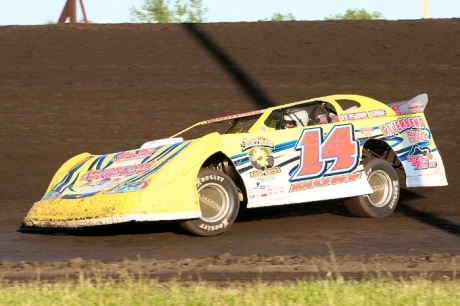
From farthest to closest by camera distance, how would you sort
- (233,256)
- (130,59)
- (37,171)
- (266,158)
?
(130,59), (37,171), (266,158), (233,256)

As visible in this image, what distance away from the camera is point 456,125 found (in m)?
16.3

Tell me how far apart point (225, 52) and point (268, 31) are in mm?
1886

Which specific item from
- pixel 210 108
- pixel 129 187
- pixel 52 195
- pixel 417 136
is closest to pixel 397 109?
pixel 417 136

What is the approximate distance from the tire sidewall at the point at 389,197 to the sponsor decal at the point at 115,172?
2.95 meters

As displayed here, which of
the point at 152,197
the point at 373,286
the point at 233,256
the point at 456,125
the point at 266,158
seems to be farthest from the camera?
the point at 456,125

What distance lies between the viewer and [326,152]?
10.0m

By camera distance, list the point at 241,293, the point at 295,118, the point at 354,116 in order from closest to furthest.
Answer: the point at 241,293
the point at 295,118
the point at 354,116

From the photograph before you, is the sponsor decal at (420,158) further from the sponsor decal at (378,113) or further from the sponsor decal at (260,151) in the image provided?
the sponsor decal at (260,151)

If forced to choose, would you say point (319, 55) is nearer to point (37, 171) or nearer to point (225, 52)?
point (225, 52)

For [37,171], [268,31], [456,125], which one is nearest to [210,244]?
[37,171]

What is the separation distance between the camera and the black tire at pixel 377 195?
34.8ft

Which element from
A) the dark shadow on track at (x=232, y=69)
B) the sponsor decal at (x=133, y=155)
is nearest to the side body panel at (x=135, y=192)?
the sponsor decal at (x=133, y=155)

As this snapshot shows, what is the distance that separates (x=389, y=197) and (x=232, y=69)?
30.6 ft

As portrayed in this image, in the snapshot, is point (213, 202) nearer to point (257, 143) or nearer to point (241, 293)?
point (257, 143)
